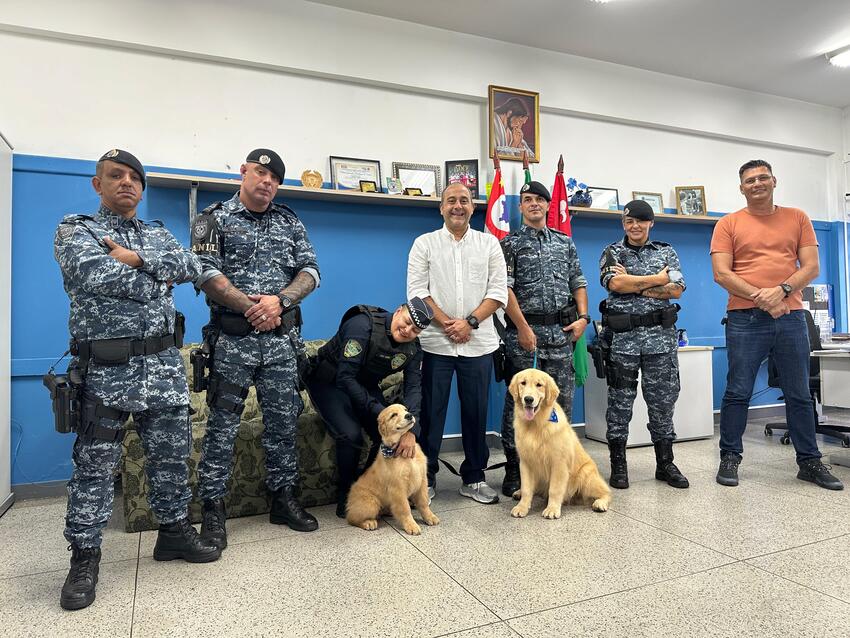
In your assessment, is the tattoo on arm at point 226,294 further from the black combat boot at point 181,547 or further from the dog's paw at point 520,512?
the dog's paw at point 520,512

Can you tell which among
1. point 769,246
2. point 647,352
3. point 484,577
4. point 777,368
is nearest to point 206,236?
point 484,577

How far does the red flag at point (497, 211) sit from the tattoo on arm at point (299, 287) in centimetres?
211

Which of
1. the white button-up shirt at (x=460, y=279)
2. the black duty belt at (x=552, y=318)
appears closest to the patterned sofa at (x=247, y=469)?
the white button-up shirt at (x=460, y=279)

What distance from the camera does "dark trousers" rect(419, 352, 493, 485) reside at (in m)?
2.86

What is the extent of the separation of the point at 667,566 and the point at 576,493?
30.7 inches

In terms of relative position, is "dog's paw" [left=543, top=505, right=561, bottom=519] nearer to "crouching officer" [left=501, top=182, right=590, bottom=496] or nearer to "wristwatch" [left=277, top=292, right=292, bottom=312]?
"crouching officer" [left=501, top=182, right=590, bottom=496]

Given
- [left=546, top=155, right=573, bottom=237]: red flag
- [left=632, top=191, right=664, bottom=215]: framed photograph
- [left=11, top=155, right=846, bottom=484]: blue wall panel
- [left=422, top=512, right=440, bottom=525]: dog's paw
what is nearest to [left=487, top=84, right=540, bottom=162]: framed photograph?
[left=546, top=155, right=573, bottom=237]: red flag

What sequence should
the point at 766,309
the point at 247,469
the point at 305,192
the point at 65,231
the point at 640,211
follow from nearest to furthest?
the point at 65,231
the point at 247,469
the point at 766,309
the point at 640,211
the point at 305,192

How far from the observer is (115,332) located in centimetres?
191

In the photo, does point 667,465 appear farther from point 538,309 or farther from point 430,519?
point 430,519

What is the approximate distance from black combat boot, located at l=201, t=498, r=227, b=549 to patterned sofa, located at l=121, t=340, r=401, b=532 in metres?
0.35

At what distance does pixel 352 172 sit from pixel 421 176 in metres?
0.60

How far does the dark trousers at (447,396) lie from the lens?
2859 millimetres

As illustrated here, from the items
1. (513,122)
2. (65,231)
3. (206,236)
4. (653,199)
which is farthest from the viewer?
(653,199)
